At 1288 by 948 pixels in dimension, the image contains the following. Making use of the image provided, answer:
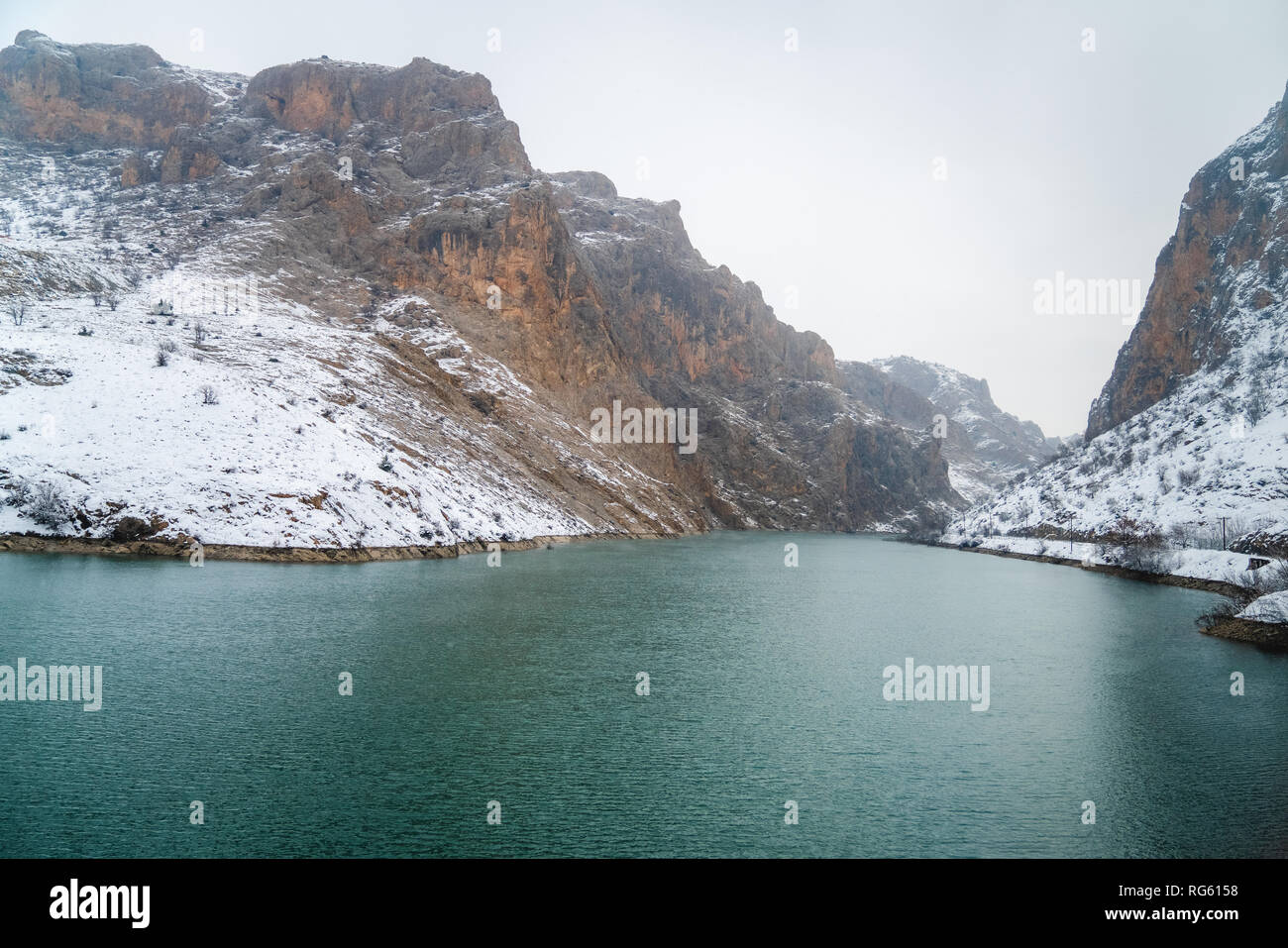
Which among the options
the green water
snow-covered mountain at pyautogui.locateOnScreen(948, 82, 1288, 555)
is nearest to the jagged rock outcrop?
the green water

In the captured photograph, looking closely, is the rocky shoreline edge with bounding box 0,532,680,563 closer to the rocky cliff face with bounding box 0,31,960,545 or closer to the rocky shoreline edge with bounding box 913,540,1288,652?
the rocky cliff face with bounding box 0,31,960,545

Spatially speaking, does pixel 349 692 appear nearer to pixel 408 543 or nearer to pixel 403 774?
pixel 403 774

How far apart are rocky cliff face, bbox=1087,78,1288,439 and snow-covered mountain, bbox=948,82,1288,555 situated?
195mm

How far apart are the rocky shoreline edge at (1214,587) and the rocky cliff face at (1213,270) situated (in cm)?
3489

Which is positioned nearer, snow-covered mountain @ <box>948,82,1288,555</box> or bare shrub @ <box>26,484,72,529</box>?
bare shrub @ <box>26,484,72,529</box>

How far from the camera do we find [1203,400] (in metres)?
88.4

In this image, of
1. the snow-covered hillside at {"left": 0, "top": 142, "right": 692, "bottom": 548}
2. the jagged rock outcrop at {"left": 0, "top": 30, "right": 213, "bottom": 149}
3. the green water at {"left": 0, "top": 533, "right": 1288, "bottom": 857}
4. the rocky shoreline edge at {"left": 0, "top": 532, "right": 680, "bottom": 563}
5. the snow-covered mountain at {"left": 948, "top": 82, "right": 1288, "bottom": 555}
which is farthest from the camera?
the jagged rock outcrop at {"left": 0, "top": 30, "right": 213, "bottom": 149}

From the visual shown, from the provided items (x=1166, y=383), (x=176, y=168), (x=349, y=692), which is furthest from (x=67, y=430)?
(x=1166, y=383)

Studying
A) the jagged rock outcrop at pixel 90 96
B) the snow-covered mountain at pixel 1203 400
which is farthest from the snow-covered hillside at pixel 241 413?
the snow-covered mountain at pixel 1203 400

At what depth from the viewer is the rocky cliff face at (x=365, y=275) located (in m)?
66.6

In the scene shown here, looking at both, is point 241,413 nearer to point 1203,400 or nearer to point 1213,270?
point 1203,400

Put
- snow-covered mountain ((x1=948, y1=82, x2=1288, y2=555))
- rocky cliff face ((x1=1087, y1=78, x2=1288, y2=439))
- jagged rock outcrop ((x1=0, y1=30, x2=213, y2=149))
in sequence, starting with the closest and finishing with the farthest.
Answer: snow-covered mountain ((x1=948, y1=82, x2=1288, y2=555)) < rocky cliff face ((x1=1087, y1=78, x2=1288, y2=439)) < jagged rock outcrop ((x1=0, y1=30, x2=213, y2=149))

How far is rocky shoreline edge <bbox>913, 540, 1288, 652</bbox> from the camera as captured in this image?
3241 cm

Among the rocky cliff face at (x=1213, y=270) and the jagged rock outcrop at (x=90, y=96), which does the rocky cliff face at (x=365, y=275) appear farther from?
the rocky cliff face at (x=1213, y=270)
